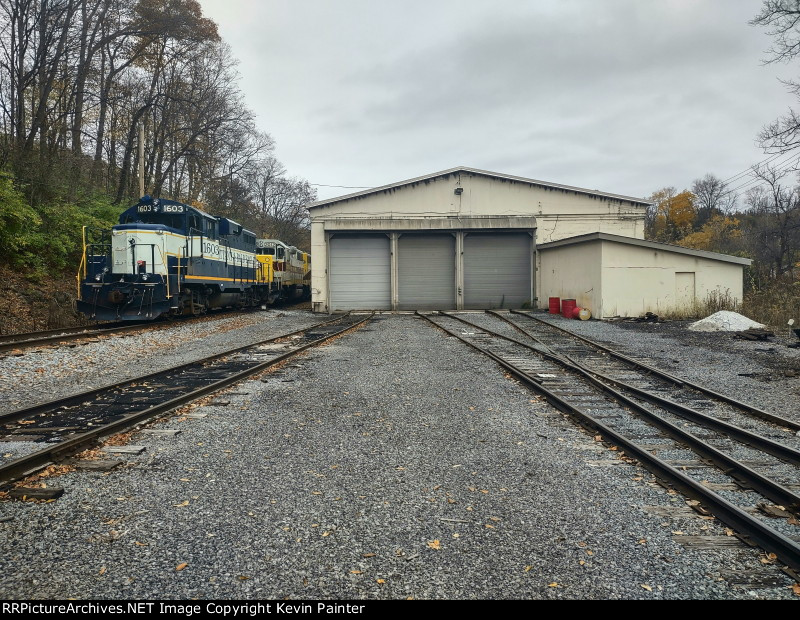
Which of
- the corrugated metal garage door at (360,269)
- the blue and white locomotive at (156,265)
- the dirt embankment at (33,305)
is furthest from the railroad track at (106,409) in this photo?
the corrugated metal garage door at (360,269)

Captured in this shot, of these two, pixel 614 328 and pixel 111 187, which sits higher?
pixel 111 187

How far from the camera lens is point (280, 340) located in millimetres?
12945

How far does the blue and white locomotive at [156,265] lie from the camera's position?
13906 mm

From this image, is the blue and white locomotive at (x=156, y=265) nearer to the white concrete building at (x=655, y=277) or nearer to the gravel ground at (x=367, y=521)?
the gravel ground at (x=367, y=521)

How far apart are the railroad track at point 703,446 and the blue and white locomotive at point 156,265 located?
1058 centimetres

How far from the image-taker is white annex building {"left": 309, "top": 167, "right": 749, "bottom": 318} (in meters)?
24.5

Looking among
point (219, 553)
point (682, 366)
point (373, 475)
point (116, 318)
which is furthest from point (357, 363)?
point (116, 318)

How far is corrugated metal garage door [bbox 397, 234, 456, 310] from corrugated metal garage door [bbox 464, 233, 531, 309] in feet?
3.05

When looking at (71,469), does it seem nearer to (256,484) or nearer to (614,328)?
(256,484)

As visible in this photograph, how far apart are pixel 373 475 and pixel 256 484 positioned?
3.03 ft

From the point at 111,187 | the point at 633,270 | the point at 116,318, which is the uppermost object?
the point at 111,187
